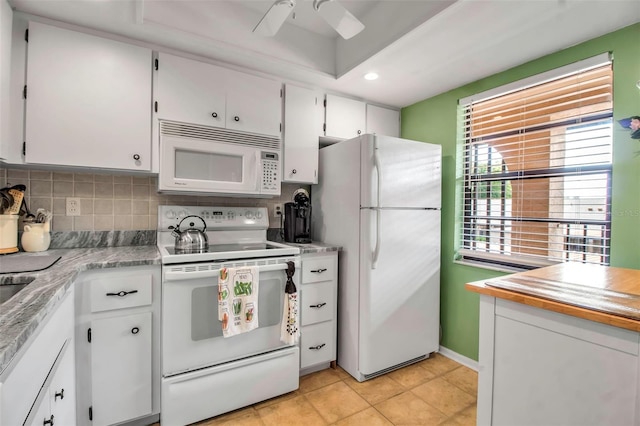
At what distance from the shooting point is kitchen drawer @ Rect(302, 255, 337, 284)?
2.16 metres

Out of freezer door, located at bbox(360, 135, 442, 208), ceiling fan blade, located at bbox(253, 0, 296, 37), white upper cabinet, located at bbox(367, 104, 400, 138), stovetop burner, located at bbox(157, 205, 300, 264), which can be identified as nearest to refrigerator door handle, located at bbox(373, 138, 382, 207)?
freezer door, located at bbox(360, 135, 442, 208)

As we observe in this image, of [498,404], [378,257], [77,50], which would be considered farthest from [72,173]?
[498,404]

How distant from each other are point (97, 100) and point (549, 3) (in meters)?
2.47

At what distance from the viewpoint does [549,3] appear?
4.94 feet

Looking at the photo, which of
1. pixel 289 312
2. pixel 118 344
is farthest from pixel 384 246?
pixel 118 344

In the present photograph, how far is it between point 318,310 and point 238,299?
68cm

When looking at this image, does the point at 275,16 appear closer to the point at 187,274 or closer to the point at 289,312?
the point at 187,274

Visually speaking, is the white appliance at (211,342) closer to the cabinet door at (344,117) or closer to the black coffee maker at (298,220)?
the black coffee maker at (298,220)

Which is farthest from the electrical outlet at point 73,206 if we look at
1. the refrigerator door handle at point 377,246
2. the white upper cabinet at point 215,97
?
the refrigerator door handle at point 377,246

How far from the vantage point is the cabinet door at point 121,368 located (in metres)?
1.53

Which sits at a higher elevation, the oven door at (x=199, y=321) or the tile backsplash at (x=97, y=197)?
the tile backsplash at (x=97, y=197)

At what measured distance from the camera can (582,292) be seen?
1097mm

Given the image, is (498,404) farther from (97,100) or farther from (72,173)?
(72,173)

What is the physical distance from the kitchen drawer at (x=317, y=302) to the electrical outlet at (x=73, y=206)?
61.5 inches
